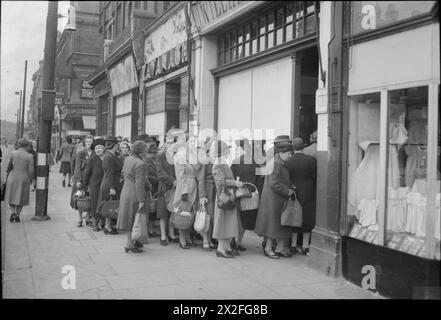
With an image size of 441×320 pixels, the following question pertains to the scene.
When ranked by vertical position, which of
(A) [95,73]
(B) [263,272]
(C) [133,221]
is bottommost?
(B) [263,272]

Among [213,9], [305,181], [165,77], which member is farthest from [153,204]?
[165,77]

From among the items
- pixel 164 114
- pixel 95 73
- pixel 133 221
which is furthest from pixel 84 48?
pixel 164 114

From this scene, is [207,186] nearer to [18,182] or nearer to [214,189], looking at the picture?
[214,189]

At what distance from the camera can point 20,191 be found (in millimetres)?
7484

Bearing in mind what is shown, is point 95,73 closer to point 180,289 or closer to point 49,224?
point 180,289

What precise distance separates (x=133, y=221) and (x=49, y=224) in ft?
8.18

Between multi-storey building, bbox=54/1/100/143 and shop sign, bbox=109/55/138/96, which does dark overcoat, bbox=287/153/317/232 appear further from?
shop sign, bbox=109/55/138/96

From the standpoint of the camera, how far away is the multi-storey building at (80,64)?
12.8 feet

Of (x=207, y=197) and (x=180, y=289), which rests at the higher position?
(x=207, y=197)

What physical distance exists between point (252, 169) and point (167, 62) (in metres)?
4.46

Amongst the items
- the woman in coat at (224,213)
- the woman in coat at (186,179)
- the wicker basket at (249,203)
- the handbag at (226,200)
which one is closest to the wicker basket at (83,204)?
the woman in coat at (186,179)

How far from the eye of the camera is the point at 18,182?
7.48 meters
